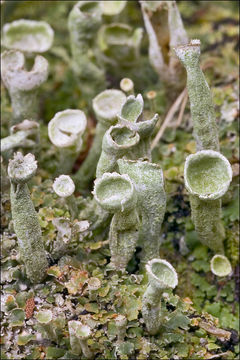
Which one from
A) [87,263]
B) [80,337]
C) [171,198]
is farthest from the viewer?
[171,198]

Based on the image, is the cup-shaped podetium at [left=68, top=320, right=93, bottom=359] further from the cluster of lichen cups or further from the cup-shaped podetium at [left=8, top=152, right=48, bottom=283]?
the cup-shaped podetium at [left=8, top=152, right=48, bottom=283]

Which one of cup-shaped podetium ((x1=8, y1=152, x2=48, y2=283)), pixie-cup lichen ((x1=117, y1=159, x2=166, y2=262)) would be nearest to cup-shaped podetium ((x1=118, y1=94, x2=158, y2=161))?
pixie-cup lichen ((x1=117, y1=159, x2=166, y2=262))

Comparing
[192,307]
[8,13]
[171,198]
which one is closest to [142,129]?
[171,198]

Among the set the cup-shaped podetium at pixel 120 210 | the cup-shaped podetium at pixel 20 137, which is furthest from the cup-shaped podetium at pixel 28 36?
the cup-shaped podetium at pixel 120 210

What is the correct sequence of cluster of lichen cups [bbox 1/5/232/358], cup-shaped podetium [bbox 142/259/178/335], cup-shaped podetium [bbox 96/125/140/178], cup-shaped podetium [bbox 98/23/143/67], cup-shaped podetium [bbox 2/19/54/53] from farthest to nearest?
cup-shaped podetium [bbox 98/23/143/67] → cup-shaped podetium [bbox 2/19/54/53] → cup-shaped podetium [bbox 96/125/140/178] → cluster of lichen cups [bbox 1/5/232/358] → cup-shaped podetium [bbox 142/259/178/335]

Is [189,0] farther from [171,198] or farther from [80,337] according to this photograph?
[80,337]

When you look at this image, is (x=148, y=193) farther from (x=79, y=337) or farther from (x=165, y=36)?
(x=165, y=36)
